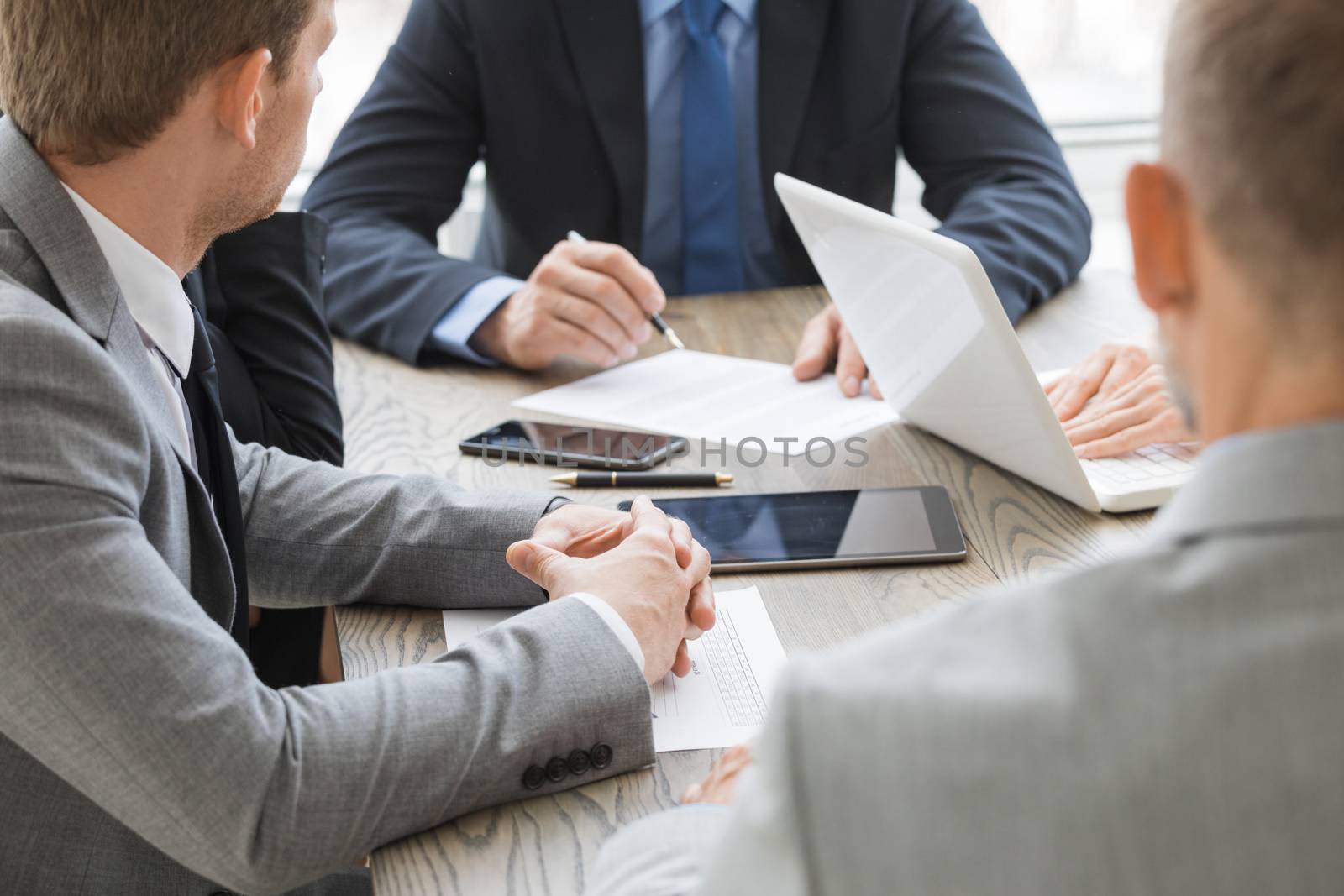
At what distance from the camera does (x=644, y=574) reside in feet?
3.24

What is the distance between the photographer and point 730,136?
2178 millimetres

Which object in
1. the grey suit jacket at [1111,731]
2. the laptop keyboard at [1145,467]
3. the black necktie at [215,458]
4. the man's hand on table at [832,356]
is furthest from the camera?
the man's hand on table at [832,356]

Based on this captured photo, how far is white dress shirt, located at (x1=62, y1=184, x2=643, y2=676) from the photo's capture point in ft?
3.08

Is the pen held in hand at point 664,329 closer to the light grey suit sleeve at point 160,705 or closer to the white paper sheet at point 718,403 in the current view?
the white paper sheet at point 718,403

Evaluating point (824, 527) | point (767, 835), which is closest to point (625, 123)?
point (824, 527)

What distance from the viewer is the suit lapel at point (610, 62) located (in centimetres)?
207

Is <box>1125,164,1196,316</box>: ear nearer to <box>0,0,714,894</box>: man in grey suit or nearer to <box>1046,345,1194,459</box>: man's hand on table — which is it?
<box>0,0,714,894</box>: man in grey suit

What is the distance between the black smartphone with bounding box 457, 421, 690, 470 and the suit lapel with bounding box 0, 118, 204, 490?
0.51m

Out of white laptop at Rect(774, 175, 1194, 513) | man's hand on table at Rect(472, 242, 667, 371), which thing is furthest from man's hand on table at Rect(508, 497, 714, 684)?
man's hand on table at Rect(472, 242, 667, 371)

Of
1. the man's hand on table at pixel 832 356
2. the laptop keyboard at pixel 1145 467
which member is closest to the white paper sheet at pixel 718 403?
the man's hand on table at pixel 832 356

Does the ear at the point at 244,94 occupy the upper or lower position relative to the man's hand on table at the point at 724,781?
upper

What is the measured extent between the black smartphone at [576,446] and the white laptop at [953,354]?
25 centimetres

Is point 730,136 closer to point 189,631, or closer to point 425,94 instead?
point 425,94

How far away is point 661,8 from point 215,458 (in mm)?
1319
